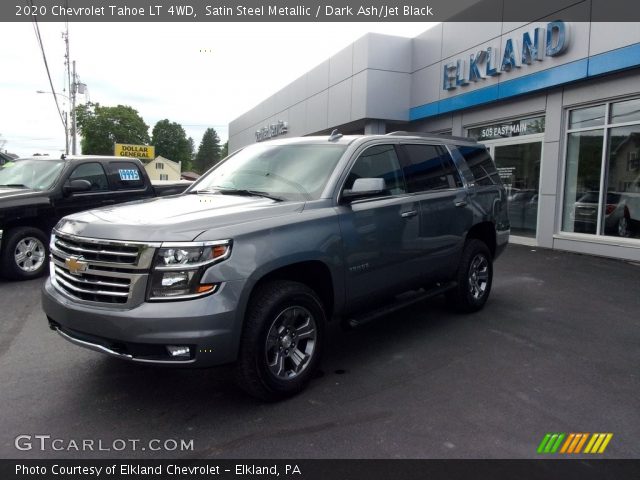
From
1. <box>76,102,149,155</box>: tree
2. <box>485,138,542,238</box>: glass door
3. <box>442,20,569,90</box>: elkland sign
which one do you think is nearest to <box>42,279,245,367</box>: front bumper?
<box>442,20,569,90</box>: elkland sign

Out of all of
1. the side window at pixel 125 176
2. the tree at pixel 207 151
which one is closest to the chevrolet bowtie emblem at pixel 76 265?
the side window at pixel 125 176

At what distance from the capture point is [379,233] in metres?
4.39

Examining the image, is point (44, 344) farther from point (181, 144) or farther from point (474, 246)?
point (181, 144)

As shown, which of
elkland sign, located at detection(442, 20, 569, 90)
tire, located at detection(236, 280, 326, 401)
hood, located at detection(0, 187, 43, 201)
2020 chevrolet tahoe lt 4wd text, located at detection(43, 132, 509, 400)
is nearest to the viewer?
2020 chevrolet tahoe lt 4wd text, located at detection(43, 132, 509, 400)

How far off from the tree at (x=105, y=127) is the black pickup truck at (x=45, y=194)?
6707 cm

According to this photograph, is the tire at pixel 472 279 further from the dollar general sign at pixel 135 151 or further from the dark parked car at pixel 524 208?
the dollar general sign at pixel 135 151

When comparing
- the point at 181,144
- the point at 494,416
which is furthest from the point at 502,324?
the point at 181,144

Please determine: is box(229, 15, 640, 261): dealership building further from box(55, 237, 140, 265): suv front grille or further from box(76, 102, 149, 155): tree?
box(76, 102, 149, 155): tree

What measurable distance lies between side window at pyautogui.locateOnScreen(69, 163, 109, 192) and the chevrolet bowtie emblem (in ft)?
17.9

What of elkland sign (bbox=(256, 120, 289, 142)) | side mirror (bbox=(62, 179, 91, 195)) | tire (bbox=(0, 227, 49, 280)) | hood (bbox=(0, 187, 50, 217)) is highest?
elkland sign (bbox=(256, 120, 289, 142))

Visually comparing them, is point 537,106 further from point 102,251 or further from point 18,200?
point 102,251

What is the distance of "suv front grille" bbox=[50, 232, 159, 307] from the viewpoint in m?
3.19

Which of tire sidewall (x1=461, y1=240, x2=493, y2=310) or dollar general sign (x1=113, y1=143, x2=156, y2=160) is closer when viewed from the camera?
tire sidewall (x1=461, y1=240, x2=493, y2=310)

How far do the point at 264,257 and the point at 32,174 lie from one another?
22.2ft
